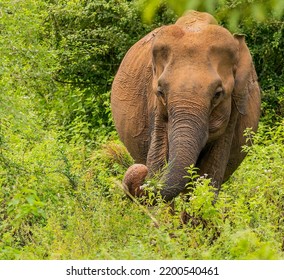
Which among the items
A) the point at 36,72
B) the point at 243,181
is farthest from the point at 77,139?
the point at 243,181

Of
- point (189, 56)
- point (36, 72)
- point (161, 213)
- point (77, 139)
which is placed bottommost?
point (77, 139)

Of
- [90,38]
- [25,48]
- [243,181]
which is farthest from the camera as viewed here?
[90,38]

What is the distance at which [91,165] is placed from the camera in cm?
1162

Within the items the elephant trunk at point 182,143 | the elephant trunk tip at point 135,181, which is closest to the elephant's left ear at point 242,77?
the elephant trunk at point 182,143

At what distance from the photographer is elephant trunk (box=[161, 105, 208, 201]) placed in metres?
9.21

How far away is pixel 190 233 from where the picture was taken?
27.3ft

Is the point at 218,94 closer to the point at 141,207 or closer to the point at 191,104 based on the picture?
the point at 191,104

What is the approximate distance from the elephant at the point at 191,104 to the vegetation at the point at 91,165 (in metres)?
0.20

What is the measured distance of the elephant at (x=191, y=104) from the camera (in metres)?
9.42

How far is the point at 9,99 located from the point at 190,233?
232 cm

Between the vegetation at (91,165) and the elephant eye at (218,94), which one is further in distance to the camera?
the elephant eye at (218,94)

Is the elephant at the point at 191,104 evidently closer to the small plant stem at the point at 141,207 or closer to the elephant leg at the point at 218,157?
the elephant leg at the point at 218,157

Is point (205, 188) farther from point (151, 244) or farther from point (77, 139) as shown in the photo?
point (77, 139)

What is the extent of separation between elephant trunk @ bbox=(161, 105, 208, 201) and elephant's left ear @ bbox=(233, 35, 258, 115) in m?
0.65
